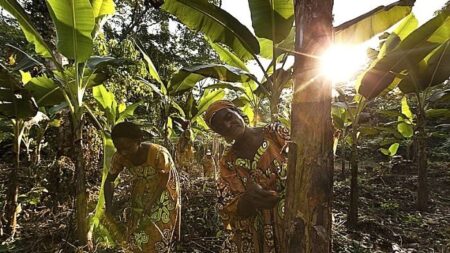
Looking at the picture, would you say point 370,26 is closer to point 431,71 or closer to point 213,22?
point 213,22

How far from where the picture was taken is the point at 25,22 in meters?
3.26

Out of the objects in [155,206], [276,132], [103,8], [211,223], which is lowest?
[211,223]

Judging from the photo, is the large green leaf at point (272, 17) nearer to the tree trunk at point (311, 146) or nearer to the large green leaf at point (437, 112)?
the tree trunk at point (311, 146)

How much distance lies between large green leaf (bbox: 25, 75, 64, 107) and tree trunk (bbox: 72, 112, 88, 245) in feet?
2.00

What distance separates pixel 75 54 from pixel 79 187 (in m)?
1.37

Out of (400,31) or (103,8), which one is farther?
(400,31)

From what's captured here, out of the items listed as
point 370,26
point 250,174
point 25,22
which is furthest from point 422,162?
point 25,22

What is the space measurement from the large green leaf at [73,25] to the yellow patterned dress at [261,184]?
6.54 ft

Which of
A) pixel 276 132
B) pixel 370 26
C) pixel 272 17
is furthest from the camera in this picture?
pixel 370 26

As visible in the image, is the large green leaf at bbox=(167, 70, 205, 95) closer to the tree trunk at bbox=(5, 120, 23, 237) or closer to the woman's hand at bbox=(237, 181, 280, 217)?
the tree trunk at bbox=(5, 120, 23, 237)

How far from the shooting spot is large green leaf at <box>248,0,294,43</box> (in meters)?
3.10

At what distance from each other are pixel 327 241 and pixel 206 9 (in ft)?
7.78

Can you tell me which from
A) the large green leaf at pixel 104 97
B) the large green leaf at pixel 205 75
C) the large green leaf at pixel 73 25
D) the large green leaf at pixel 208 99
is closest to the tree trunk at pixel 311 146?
the large green leaf at pixel 205 75

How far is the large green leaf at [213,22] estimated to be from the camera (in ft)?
10.3
